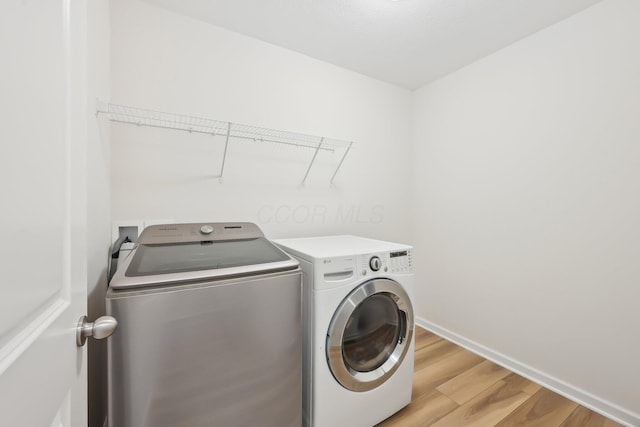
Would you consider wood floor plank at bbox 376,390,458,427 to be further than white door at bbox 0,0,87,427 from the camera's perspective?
Yes

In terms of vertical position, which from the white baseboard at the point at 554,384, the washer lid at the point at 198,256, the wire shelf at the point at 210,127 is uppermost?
the wire shelf at the point at 210,127

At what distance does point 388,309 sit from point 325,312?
48cm

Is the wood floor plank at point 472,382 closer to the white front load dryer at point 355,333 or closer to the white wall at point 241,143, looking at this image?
the white front load dryer at point 355,333

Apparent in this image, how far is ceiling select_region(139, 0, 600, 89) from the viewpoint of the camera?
1559 mm

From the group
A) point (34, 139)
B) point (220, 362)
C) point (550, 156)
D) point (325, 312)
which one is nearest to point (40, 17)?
point (34, 139)

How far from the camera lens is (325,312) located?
1.28m

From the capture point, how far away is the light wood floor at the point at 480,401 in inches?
57.2

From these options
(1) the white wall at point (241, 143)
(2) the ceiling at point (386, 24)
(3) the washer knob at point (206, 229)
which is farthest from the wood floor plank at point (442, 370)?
(2) the ceiling at point (386, 24)

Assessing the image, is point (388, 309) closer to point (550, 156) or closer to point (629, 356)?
point (629, 356)

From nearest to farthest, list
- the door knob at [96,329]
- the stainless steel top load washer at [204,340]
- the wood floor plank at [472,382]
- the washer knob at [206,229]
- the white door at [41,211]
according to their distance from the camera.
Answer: the white door at [41,211] → the door knob at [96,329] → the stainless steel top load washer at [204,340] → the washer knob at [206,229] → the wood floor plank at [472,382]

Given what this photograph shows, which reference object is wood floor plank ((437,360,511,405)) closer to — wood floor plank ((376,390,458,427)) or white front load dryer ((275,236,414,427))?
wood floor plank ((376,390,458,427))

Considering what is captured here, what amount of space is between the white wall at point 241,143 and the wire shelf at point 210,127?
0.05m

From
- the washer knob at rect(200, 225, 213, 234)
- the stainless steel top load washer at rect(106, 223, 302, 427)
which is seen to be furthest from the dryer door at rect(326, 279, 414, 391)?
the washer knob at rect(200, 225, 213, 234)

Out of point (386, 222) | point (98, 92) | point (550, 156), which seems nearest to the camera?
point (98, 92)
